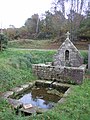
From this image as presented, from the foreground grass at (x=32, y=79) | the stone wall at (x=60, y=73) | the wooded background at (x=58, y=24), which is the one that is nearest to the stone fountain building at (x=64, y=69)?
the stone wall at (x=60, y=73)

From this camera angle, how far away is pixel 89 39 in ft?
81.8

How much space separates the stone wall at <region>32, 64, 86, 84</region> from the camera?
10680 mm

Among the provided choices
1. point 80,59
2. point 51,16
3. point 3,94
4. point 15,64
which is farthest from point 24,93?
point 51,16

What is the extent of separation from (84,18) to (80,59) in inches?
546

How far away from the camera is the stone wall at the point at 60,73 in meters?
10.7

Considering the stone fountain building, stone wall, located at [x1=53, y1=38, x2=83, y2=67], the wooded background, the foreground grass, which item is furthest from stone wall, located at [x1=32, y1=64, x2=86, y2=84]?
the wooded background

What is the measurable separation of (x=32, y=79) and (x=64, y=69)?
6.84 ft

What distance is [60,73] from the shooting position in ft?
36.9

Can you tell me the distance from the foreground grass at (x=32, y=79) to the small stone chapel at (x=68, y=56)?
3.80 ft

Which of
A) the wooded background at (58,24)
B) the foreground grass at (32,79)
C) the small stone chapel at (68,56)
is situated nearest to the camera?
the foreground grass at (32,79)

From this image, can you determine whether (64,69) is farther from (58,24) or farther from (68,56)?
(58,24)

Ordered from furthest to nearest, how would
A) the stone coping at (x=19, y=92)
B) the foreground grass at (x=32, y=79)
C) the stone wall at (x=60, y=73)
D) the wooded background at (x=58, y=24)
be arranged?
the wooded background at (x=58, y=24)
the stone wall at (x=60, y=73)
the stone coping at (x=19, y=92)
the foreground grass at (x=32, y=79)

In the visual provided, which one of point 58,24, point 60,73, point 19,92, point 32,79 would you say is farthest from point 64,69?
point 58,24

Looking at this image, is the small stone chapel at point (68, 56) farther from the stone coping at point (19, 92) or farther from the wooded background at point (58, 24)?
the wooded background at point (58, 24)
